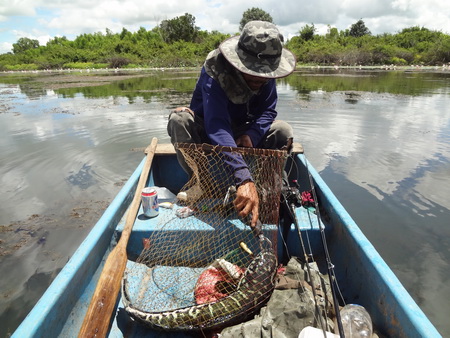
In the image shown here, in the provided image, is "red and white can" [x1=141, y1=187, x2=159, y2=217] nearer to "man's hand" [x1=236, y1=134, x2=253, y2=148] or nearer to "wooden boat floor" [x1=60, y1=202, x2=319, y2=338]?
"wooden boat floor" [x1=60, y1=202, x2=319, y2=338]

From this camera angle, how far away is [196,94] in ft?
9.82

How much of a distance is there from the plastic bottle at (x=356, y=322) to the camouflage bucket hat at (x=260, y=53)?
5.34ft

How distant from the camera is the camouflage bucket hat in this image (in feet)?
7.19

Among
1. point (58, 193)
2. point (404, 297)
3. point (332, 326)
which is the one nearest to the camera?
point (404, 297)

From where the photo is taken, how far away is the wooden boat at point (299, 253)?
1.42 m

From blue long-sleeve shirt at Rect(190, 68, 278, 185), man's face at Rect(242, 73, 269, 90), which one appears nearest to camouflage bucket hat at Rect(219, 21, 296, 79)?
man's face at Rect(242, 73, 269, 90)

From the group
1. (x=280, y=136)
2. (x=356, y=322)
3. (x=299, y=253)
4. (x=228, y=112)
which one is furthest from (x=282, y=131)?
(x=356, y=322)

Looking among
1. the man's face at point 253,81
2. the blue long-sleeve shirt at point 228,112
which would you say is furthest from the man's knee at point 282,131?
the man's face at point 253,81

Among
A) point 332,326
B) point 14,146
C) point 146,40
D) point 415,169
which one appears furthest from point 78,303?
point 146,40

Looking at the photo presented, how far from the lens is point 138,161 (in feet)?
19.7

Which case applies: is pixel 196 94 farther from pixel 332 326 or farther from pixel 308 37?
pixel 308 37

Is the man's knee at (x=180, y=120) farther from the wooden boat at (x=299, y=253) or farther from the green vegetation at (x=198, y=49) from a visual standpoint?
the green vegetation at (x=198, y=49)

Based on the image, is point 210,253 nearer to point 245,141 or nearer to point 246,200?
point 246,200

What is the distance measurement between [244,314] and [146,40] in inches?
2777
